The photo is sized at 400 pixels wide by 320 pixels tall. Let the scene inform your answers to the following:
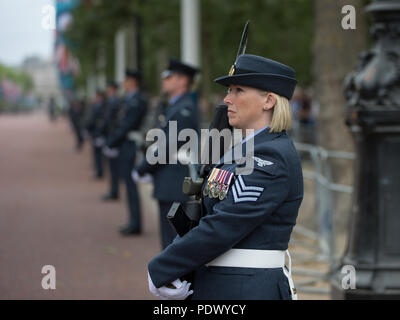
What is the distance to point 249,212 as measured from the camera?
10.1 ft

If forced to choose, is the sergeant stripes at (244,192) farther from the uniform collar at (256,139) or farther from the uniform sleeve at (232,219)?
the uniform collar at (256,139)

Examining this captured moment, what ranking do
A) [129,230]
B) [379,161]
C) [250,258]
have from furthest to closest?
[129,230], [379,161], [250,258]

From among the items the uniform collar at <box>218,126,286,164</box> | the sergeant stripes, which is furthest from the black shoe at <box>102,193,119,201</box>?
the sergeant stripes

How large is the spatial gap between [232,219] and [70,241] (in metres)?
6.20

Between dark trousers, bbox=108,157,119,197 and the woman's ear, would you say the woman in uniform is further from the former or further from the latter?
dark trousers, bbox=108,157,119,197

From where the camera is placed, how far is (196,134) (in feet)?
21.5

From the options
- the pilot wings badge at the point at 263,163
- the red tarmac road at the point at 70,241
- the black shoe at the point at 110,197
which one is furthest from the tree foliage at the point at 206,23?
the pilot wings badge at the point at 263,163

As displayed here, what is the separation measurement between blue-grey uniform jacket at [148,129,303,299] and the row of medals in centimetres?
2

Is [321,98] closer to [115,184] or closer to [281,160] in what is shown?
[115,184]

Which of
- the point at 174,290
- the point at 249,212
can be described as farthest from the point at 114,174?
the point at 249,212

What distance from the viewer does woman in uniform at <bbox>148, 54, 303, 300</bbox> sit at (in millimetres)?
3092

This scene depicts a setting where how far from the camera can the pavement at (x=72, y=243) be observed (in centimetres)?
667

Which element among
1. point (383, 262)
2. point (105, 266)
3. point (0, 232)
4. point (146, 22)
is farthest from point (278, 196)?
point (146, 22)

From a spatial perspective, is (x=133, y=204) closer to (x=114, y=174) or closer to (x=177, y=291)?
(x=114, y=174)
